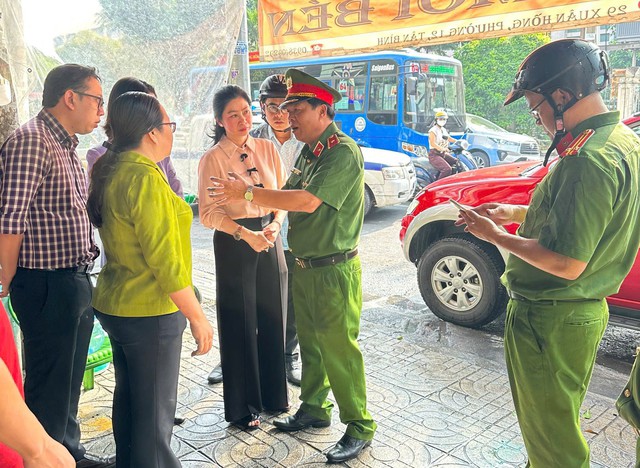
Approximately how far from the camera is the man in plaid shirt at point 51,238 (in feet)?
7.95

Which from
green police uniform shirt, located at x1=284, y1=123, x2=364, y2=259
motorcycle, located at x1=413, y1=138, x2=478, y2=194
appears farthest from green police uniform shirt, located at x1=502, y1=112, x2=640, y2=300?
motorcycle, located at x1=413, y1=138, x2=478, y2=194

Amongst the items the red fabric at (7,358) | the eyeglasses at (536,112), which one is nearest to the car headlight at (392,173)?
the eyeglasses at (536,112)

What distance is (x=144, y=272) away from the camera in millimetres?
2236

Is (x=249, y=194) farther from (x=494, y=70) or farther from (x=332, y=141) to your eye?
(x=494, y=70)

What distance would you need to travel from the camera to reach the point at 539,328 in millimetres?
2043

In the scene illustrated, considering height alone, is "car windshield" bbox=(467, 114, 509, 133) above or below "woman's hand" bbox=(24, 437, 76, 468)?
above

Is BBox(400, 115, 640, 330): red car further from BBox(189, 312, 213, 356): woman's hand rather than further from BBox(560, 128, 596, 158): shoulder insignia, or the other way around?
BBox(189, 312, 213, 356): woman's hand

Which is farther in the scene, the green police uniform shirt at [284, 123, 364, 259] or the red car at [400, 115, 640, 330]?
the red car at [400, 115, 640, 330]

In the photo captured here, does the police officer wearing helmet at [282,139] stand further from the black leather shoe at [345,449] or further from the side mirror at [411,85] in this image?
the side mirror at [411,85]

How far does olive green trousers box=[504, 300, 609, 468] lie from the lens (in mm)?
2012

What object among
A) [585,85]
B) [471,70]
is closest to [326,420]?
[585,85]

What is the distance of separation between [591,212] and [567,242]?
0.12 metres

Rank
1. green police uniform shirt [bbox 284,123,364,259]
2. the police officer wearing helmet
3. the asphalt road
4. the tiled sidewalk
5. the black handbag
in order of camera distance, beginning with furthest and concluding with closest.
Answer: the asphalt road, the police officer wearing helmet, the tiled sidewalk, green police uniform shirt [bbox 284,123,364,259], the black handbag

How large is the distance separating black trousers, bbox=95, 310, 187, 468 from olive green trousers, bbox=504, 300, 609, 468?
1382 mm
